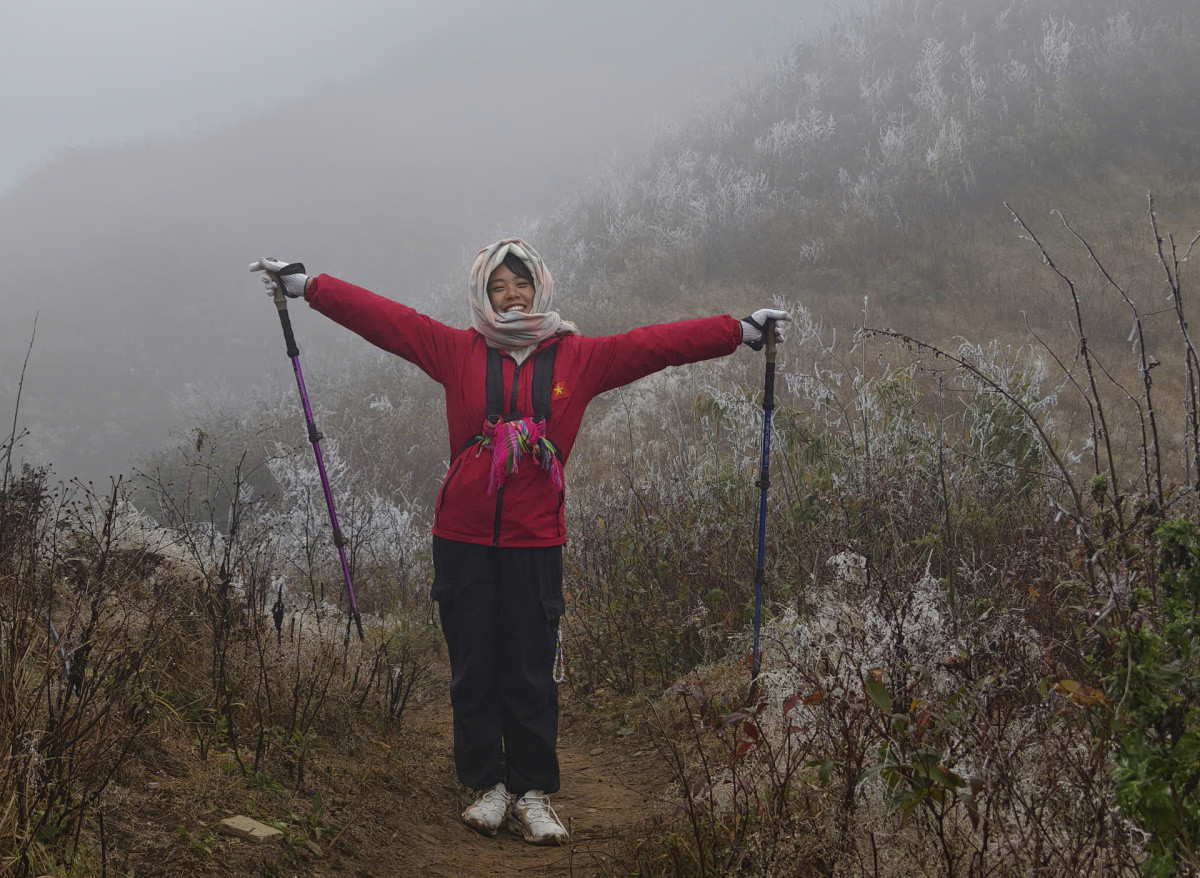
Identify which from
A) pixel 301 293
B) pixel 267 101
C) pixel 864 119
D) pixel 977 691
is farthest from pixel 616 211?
pixel 267 101

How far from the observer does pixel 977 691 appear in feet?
7.37

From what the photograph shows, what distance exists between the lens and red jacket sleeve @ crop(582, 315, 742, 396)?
3.51 m

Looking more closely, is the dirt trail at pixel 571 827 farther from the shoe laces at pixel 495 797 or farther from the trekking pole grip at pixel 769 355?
the trekking pole grip at pixel 769 355

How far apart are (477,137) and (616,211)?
26.7 meters

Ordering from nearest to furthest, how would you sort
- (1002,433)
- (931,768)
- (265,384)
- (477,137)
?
(931,768) → (1002,433) → (265,384) → (477,137)

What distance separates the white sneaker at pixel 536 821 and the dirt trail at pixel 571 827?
4cm

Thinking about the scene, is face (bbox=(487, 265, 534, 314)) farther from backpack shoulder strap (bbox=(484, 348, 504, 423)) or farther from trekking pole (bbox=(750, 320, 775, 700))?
trekking pole (bbox=(750, 320, 775, 700))

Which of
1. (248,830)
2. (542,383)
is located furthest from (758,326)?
(248,830)

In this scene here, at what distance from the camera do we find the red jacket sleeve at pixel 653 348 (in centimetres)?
351

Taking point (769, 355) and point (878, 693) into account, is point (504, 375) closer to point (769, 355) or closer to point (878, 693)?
point (769, 355)

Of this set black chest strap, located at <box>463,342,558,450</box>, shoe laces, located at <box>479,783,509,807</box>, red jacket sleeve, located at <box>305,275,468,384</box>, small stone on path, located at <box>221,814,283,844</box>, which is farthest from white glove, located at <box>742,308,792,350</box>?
small stone on path, located at <box>221,814,283,844</box>

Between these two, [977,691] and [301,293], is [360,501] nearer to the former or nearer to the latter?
[301,293]

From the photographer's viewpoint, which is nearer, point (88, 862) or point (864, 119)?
point (88, 862)

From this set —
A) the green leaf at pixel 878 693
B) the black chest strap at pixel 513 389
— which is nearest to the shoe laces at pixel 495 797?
the black chest strap at pixel 513 389
